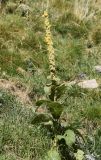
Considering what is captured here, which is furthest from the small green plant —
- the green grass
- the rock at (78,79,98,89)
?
the rock at (78,79,98,89)

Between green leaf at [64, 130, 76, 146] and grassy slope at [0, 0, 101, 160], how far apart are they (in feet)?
1.06

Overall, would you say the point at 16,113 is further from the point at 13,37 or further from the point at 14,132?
the point at 13,37

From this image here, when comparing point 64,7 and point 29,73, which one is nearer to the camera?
point 29,73

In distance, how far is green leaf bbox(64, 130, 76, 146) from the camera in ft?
15.0

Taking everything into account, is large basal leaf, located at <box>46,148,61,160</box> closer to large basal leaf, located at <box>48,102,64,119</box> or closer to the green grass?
the green grass

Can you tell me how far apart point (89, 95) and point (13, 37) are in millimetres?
2610

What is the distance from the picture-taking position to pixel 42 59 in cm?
852

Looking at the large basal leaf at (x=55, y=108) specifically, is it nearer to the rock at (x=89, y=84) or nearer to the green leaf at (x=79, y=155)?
the green leaf at (x=79, y=155)

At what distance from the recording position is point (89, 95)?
23.3 ft

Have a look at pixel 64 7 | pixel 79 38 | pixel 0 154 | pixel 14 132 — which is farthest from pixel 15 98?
pixel 64 7

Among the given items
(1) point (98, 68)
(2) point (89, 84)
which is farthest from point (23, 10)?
(2) point (89, 84)

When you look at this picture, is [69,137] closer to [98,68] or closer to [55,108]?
[55,108]

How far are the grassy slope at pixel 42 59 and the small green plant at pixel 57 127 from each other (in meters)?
0.24

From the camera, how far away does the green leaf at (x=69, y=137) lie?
4566 millimetres
